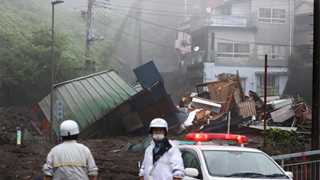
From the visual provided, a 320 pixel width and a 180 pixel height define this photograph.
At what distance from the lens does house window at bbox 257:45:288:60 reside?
4797cm

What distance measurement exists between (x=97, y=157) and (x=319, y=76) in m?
10.9

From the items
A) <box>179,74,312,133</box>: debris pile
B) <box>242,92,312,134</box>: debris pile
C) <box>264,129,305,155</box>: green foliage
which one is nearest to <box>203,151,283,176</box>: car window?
<box>264,129,305,155</box>: green foliage

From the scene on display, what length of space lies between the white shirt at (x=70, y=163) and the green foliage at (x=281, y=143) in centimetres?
1335

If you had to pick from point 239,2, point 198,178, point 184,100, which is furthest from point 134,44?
point 198,178

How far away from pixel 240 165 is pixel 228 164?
0.15 meters

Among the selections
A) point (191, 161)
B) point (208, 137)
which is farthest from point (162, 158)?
point (208, 137)

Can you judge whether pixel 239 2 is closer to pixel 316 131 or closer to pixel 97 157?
pixel 97 157

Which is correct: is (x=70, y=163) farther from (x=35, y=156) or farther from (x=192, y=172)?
(x=35, y=156)

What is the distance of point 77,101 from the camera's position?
1297 inches

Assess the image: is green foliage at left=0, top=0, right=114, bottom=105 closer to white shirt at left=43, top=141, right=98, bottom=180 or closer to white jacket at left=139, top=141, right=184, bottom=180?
white jacket at left=139, top=141, right=184, bottom=180

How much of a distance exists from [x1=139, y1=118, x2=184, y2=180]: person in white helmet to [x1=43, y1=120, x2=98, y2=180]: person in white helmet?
737mm

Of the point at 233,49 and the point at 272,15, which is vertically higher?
the point at 272,15

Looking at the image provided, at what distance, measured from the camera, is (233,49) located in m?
47.7

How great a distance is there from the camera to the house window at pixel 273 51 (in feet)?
157
